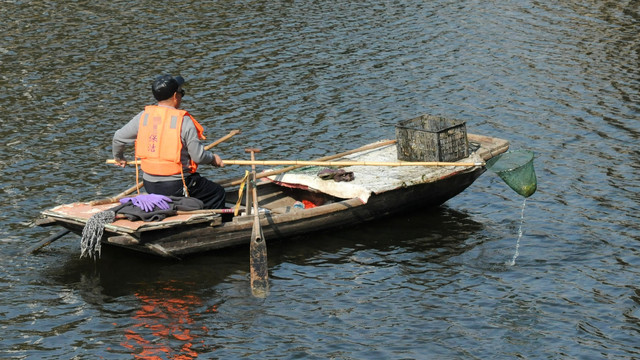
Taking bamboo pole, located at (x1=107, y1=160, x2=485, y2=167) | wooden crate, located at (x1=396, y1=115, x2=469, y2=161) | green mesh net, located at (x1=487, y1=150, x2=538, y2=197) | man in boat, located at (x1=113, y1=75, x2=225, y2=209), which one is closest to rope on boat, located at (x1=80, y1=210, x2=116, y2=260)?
man in boat, located at (x1=113, y1=75, x2=225, y2=209)

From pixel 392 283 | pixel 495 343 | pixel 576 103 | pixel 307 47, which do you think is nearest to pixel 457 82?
pixel 576 103

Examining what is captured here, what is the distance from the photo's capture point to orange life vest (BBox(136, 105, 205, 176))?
42.7ft

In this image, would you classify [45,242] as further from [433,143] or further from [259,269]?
[433,143]

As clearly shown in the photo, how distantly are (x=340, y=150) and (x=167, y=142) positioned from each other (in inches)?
234

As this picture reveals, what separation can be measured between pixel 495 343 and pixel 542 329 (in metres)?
0.74

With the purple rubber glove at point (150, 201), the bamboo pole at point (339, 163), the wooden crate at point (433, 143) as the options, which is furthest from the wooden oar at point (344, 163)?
the purple rubber glove at point (150, 201)

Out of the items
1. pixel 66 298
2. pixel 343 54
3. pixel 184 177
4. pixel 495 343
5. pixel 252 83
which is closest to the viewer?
pixel 495 343

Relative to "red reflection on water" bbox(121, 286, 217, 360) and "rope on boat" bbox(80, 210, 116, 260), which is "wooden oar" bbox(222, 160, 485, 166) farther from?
"red reflection on water" bbox(121, 286, 217, 360)

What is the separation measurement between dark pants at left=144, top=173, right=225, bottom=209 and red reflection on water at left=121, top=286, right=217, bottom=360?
58.7 inches

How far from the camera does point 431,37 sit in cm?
2655

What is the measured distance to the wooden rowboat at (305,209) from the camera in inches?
506

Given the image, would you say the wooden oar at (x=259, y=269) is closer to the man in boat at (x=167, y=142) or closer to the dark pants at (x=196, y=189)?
the dark pants at (x=196, y=189)

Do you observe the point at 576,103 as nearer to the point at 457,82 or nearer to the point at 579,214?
the point at 457,82

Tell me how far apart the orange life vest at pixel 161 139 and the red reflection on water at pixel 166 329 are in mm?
1787
